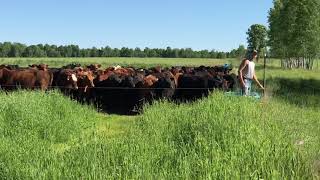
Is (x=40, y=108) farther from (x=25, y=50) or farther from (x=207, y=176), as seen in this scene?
(x=25, y=50)

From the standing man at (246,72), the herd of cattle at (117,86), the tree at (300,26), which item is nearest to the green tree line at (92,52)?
the tree at (300,26)

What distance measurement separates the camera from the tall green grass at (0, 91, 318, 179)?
680 centimetres

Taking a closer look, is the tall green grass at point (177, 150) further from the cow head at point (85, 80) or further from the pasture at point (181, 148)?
the cow head at point (85, 80)

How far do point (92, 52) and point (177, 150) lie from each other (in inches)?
4695

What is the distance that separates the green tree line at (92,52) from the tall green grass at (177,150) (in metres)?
108

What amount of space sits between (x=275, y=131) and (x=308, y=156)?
4.00 ft

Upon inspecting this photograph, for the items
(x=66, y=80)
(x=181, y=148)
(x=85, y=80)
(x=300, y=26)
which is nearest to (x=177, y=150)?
(x=181, y=148)

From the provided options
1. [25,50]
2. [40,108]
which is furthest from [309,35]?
[25,50]

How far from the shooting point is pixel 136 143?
819 centimetres

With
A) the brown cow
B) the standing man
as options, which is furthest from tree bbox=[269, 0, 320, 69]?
the standing man

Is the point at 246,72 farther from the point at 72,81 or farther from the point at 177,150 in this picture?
the point at 72,81

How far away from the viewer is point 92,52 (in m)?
126

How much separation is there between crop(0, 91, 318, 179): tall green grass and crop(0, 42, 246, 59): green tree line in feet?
353

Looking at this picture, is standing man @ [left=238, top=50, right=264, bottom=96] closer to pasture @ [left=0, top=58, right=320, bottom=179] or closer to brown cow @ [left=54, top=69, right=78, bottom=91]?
pasture @ [left=0, top=58, right=320, bottom=179]
